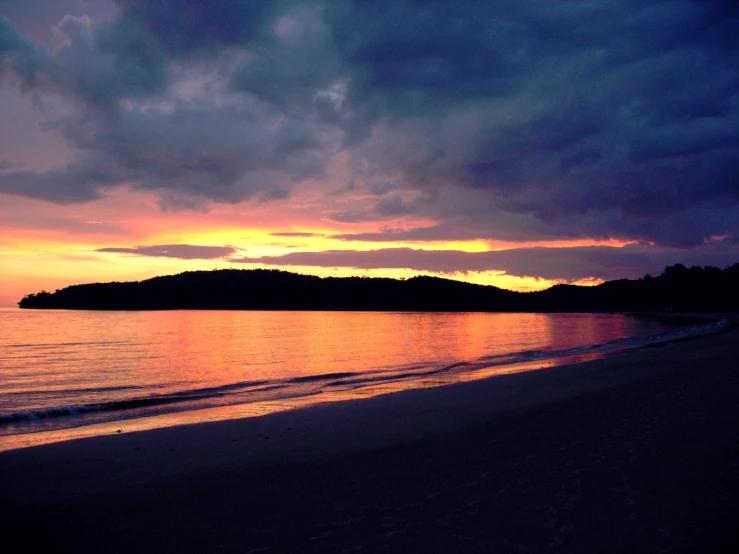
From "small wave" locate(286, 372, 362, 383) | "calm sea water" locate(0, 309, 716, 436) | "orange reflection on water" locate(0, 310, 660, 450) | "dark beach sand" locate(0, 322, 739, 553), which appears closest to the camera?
"dark beach sand" locate(0, 322, 739, 553)

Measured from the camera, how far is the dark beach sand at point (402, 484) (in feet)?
18.8

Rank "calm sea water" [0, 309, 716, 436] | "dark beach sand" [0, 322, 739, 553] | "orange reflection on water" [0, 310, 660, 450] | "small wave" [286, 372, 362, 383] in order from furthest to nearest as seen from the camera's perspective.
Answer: "small wave" [286, 372, 362, 383] < "calm sea water" [0, 309, 716, 436] < "orange reflection on water" [0, 310, 660, 450] < "dark beach sand" [0, 322, 739, 553]

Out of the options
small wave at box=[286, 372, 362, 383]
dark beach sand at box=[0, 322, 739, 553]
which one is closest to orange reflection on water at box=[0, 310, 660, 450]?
small wave at box=[286, 372, 362, 383]

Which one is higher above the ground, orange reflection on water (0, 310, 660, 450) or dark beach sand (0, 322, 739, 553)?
dark beach sand (0, 322, 739, 553)

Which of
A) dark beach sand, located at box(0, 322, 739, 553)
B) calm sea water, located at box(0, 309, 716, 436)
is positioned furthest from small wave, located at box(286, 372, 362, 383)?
dark beach sand, located at box(0, 322, 739, 553)

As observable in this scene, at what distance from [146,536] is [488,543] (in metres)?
3.77

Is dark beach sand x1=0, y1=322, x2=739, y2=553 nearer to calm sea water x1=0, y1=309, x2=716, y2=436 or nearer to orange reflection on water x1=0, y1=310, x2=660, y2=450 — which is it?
orange reflection on water x1=0, y1=310, x2=660, y2=450

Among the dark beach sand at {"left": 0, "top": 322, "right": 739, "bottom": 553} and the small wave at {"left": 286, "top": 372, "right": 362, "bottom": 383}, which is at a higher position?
the dark beach sand at {"left": 0, "top": 322, "right": 739, "bottom": 553}

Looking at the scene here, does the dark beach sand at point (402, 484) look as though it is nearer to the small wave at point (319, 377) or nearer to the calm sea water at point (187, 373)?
the calm sea water at point (187, 373)

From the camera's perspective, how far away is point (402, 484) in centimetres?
758

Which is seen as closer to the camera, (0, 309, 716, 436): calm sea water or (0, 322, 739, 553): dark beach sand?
(0, 322, 739, 553): dark beach sand

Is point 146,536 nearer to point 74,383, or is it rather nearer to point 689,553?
point 689,553

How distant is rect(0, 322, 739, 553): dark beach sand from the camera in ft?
18.8

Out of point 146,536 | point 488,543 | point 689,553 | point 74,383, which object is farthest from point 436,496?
point 74,383
